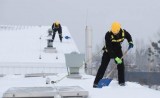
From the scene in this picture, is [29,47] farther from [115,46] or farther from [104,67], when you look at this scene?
[115,46]

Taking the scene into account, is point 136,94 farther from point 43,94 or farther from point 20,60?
point 20,60

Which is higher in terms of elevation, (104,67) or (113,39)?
(113,39)

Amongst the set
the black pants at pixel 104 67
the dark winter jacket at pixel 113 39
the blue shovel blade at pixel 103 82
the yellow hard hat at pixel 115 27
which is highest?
the yellow hard hat at pixel 115 27

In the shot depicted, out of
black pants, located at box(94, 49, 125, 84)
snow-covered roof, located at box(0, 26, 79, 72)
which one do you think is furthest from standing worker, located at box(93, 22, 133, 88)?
snow-covered roof, located at box(0, 26, 79, 72)

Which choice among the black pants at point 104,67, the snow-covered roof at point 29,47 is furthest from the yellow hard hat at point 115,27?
the snow-covered roof at point 29,47

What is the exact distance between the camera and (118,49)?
8547mm

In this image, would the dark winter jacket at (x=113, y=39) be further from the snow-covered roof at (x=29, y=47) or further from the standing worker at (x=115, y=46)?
the snow-covered roof at (x=29, y=47)

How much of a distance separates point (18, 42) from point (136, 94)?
17374 mm

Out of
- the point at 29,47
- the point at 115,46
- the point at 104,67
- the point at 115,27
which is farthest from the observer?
the point at 29,47

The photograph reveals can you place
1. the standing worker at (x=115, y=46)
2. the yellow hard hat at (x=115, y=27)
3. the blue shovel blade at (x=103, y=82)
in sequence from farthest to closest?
the blue shovel blade at (x=103, y=82) → the standing worker at (x=115, y=46) → the yellow hard hat at (x=115, y=27)

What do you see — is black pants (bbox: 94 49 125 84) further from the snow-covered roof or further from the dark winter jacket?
the snow-covered roof

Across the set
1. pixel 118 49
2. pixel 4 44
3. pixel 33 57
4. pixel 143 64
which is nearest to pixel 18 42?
pixel 4 44

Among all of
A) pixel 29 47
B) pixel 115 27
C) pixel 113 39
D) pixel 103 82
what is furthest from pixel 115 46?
pixel 29 47

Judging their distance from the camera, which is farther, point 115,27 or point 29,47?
point 29,47
